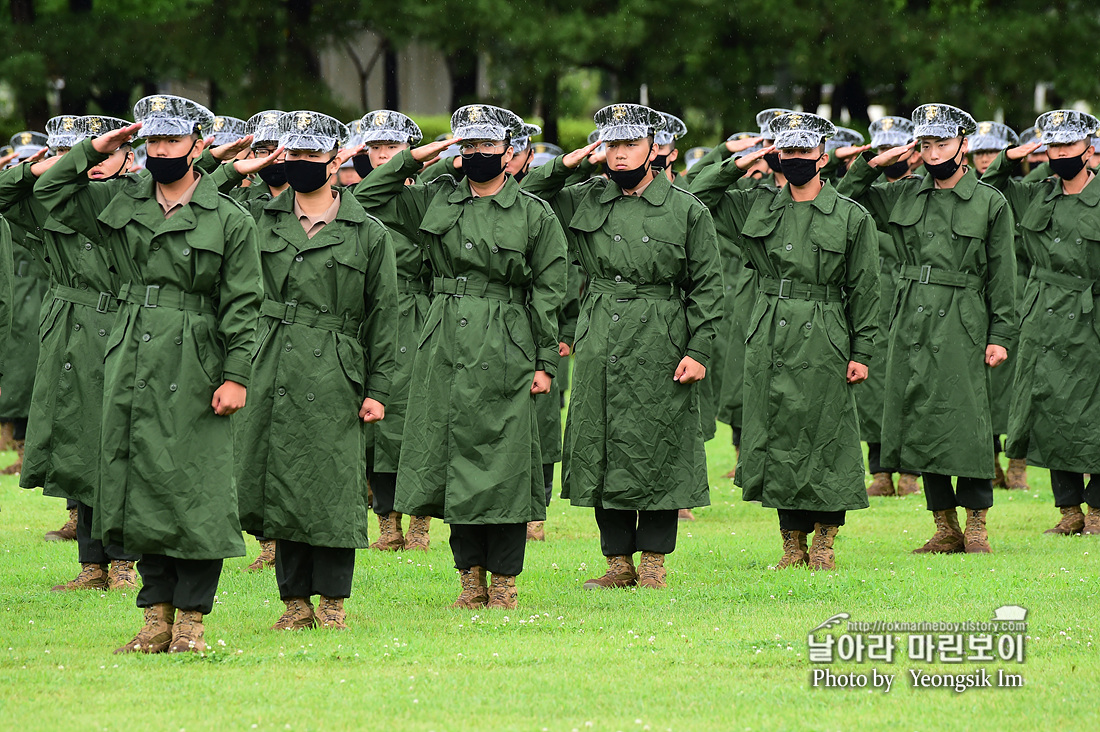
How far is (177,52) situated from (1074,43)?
1284 centimetres

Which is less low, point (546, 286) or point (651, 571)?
point (546, 286)

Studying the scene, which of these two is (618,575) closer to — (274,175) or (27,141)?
(274,175)

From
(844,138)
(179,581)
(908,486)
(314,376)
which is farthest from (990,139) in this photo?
(179,581)

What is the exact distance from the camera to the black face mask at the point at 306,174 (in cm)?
809

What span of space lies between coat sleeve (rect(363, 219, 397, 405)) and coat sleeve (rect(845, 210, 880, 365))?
3140mm

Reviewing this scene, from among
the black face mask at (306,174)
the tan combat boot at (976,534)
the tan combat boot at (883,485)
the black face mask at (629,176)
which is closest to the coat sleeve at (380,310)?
the black face mask at (306,174)

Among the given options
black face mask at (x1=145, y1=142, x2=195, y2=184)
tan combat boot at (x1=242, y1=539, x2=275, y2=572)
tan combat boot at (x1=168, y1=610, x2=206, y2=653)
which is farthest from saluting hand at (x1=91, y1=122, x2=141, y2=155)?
tan combat boot at (x1=242, y1=539, x2=275, y2=572)

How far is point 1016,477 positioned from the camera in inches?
553

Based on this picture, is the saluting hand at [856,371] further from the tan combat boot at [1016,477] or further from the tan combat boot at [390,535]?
the tan combat boot at [1016,477]

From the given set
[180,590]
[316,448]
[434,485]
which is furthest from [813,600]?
[180,590]

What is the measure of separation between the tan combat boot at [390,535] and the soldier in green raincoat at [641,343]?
1987 millimetres

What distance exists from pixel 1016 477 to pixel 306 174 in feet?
26.7

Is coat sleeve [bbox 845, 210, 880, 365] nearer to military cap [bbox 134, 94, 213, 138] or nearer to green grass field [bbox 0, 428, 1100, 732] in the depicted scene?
green grass field [bbox 0, 428, 1100, 732]

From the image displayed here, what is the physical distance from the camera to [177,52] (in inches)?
953
